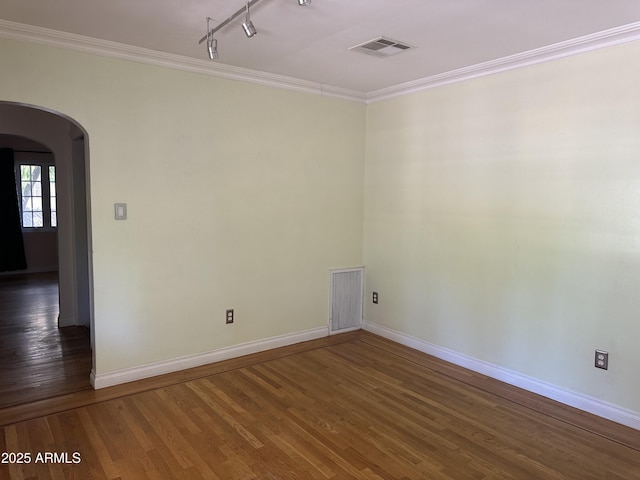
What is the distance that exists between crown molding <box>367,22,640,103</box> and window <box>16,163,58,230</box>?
702 cm

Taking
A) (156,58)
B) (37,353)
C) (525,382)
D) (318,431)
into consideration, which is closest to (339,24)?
(156,58)

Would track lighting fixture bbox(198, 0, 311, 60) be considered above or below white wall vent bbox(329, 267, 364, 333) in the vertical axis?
above

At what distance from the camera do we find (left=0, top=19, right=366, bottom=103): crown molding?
9.37 feet

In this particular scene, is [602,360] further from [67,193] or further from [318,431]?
[67,193]

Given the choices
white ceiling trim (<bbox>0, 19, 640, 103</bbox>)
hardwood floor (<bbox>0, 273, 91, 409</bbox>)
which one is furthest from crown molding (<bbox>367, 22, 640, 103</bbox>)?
hardwood floor (<bbox>0, 273, 91, 409</bbox>)

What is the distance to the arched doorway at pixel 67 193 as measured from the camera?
15.3ft

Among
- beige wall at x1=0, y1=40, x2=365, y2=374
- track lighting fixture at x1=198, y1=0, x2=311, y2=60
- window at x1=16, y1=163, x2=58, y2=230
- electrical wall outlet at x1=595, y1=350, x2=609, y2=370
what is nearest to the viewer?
track lighting fixture at x1=198, y1=0, x2=311, y2=60

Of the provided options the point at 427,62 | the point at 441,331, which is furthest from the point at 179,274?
the point at 427,62

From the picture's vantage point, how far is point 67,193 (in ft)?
15.5

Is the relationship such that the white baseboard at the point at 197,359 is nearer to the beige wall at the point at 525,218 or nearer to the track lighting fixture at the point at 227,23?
the beige wall at the point at 525,218

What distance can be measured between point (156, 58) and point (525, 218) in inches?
119

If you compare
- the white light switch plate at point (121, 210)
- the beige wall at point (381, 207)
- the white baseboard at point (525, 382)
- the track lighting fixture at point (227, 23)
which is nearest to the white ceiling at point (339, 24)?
the track lighting fixture at point (227, 23)

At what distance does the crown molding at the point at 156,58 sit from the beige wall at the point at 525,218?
31.9 inches

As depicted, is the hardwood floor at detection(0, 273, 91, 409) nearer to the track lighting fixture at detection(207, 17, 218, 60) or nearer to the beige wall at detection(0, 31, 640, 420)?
the beige wall at detection(0, 31, 640, 420)
